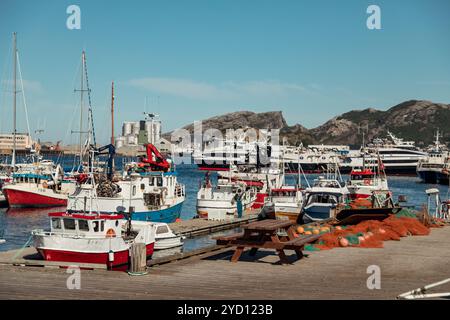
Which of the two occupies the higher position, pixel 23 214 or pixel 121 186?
pixel 121 186

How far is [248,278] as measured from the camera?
1588 centimetres

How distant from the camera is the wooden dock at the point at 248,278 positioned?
44.6ft

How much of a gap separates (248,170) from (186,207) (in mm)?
12387

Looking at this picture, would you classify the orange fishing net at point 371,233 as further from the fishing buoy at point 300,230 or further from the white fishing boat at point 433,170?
the white fishing boat at point 433,170

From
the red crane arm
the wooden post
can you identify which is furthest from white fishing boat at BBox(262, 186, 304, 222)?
the wooden post

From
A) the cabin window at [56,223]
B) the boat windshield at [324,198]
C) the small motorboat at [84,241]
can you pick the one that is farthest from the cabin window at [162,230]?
the boat windshield at [324,198]

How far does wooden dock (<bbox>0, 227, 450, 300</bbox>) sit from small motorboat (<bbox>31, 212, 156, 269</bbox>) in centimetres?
230

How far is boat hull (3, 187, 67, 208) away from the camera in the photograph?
196ft

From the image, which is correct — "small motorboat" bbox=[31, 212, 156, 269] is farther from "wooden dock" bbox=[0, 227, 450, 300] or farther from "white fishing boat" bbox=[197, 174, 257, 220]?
"white fishing boat" bbox=[197, 174, 257, 220]

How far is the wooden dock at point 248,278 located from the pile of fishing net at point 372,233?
1629 mm
